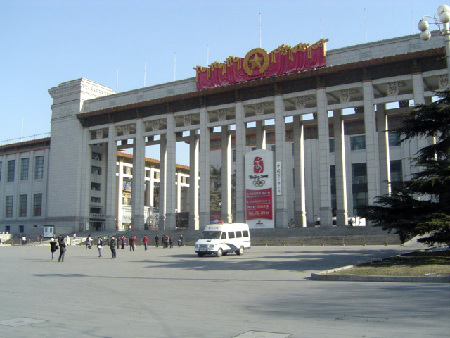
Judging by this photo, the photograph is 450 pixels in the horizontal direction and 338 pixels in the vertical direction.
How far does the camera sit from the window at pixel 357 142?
70.9m

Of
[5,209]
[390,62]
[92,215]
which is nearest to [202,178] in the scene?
[92,215]

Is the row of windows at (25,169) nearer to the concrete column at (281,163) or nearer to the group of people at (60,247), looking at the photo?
the concrete column at (281,163)

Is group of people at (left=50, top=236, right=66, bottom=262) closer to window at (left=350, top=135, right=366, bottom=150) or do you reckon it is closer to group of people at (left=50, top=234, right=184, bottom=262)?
group of people at (left=50, top=234, right=184, bottom=262)

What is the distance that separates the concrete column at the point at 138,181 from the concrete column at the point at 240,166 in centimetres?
1526

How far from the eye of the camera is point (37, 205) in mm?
75312

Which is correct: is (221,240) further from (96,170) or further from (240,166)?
(96,170)

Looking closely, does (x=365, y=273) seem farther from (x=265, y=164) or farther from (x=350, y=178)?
(x=350, y=178)

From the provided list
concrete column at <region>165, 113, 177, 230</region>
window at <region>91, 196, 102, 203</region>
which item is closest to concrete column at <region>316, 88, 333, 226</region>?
concrete column at <region>165, 113, 177, 230</region>

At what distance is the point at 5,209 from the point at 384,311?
3238 inches

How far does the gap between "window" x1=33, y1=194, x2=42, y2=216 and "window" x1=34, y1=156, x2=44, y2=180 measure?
3251 millimetres

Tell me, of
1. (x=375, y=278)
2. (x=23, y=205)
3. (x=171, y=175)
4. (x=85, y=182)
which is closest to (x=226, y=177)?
(x=171, y=175)

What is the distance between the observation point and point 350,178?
71688 mm

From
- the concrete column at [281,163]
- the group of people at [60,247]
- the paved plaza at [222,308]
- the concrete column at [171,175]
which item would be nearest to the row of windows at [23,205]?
the concrete column at [171,175]

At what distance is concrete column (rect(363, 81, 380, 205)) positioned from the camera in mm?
48219
